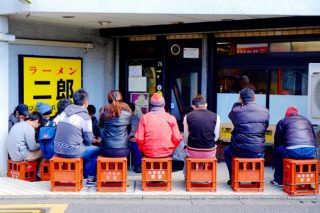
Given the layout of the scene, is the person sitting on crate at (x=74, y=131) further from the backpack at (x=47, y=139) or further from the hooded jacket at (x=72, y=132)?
the backpack at (x=47, y=139)

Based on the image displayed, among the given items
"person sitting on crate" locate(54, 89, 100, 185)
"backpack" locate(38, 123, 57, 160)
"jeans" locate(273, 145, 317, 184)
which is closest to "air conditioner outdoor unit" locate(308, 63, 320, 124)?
"jeans" locate(273, 145, 317, 184)

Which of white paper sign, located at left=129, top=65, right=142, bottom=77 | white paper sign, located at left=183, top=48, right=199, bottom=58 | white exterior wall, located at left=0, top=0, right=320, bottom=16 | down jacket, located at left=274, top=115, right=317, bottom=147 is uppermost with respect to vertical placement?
white exterior wall, located at left=0, top=0, right=320, bottom=16

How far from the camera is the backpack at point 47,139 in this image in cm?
893

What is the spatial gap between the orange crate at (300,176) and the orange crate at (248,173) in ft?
1.42

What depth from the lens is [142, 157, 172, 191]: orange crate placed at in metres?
8.23

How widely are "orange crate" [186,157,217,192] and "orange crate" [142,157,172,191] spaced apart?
335mm

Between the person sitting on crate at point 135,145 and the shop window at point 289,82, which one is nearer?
the person sitting on crate at point 135,145

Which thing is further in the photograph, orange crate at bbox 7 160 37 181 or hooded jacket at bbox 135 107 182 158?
orange crate at bbox 7 160 37 181

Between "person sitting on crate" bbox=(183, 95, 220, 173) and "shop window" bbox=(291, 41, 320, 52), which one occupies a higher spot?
"shop window" bbox=(291, 41, 320, 52)

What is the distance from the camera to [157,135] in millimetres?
8281

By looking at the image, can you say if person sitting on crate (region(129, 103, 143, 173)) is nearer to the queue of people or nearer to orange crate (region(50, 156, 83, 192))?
the queue of people

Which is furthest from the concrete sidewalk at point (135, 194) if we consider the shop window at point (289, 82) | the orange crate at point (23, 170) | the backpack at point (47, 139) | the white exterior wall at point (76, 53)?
the white exterior wall at point (76, 53)

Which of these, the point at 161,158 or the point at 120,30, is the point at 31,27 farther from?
the point at 161,158

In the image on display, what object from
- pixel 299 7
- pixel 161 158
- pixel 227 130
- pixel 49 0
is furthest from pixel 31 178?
pixel 299 7
